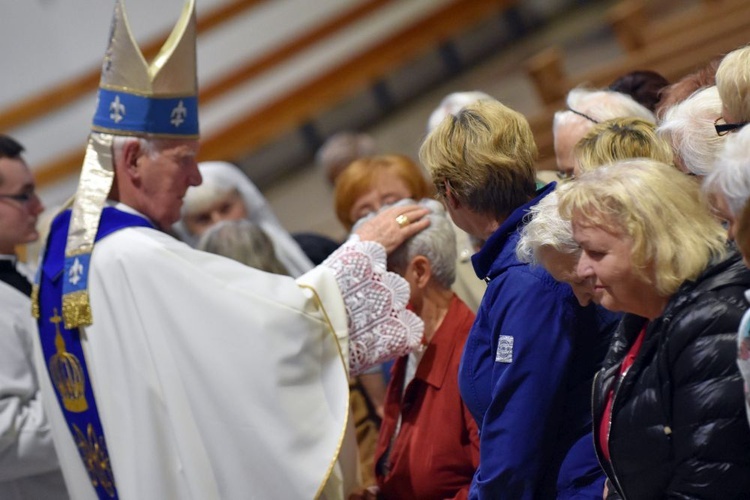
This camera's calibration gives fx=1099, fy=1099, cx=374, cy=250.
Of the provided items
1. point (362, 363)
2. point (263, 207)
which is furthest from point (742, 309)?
point (263, 207)

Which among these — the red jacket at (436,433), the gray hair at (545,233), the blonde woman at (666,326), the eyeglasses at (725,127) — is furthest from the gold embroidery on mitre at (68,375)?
the eyeglasses at (725,127)

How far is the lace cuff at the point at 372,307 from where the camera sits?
9.40 ft

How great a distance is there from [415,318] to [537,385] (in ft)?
2.28

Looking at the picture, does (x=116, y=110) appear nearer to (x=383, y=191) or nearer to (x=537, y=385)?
(x=383, y=191)

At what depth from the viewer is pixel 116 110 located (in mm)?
3186

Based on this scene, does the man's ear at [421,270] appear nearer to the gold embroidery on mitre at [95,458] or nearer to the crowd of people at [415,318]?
the crowd of people at [415,318]

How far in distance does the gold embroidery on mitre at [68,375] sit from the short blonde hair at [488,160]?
1.29 metres

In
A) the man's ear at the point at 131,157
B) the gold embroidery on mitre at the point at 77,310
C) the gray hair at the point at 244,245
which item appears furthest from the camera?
the gray hair at the point at 244,245

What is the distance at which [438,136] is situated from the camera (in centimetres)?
243

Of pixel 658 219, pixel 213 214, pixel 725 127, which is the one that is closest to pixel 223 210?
pixel 213 214

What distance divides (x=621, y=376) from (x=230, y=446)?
1.27 metres

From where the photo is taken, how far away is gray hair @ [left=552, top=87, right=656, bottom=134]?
2891 mm

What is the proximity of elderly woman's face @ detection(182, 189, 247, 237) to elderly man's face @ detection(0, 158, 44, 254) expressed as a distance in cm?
77

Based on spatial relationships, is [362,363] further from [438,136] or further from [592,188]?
[592,188]
